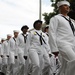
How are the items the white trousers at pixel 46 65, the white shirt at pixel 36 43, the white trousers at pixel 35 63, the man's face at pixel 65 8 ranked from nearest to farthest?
the man's face at pixel 65 8
the white trousers at pixel 35 63
the white trousers at pixel 46 65
the white shirt at pixel 36 43

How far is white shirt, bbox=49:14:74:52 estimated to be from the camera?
24.0ft

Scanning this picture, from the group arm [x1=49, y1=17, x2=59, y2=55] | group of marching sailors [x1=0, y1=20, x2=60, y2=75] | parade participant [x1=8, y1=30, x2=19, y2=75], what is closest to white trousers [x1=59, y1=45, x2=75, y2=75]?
arm [x1=49, y1=17, x2=59, y2=55]

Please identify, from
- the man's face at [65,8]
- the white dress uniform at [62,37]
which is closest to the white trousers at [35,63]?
the white dress uniform at [62,37]

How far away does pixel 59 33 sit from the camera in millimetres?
7531

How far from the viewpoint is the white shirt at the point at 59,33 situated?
7314mm

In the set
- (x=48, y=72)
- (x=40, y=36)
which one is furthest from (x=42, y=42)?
(x=48, y=72)

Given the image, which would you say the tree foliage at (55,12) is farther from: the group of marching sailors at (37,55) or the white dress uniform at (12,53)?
the group of marching sailors at (37,55)

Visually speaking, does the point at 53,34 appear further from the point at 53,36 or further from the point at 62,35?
the point at 62,35

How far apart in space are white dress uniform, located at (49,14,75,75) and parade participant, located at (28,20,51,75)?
2728 millimetres

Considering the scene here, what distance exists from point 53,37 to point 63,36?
0.22 metres

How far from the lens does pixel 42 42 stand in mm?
10875

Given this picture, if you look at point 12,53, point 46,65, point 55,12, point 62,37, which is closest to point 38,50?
point 46,65

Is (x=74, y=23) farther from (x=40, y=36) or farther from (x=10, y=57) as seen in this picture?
(x=10, y=57)

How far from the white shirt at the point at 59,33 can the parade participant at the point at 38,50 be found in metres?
2.72
